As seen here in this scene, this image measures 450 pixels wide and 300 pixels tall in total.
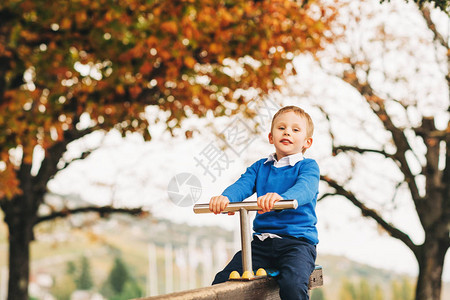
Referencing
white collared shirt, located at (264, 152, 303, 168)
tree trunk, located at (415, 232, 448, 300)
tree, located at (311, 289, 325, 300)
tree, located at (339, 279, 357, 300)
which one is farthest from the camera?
tree, located at (311, 289, 325, 300)

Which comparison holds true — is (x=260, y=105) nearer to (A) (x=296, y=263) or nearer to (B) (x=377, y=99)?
(A) (x=296, y=263)

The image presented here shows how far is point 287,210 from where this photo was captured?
3.42 m

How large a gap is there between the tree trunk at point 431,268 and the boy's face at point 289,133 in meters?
9.09

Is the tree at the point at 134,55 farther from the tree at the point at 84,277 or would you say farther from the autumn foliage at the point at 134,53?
the tree at the point at 84,277

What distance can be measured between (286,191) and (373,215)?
9.06 m

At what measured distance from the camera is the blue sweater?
338 cm

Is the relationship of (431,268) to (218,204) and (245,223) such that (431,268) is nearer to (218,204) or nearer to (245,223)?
(245,223)
